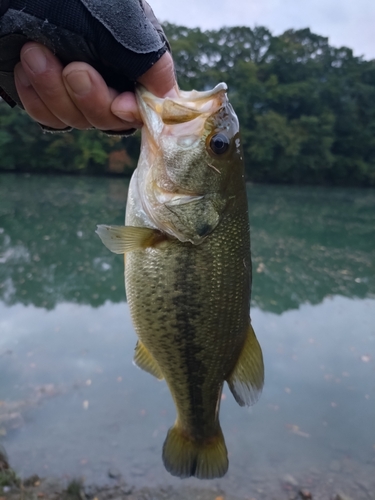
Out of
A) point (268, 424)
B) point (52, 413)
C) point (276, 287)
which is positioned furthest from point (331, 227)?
point (52, 413)

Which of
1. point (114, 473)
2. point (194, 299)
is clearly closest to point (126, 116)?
point (194, 299)

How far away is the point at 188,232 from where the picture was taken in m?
1.73

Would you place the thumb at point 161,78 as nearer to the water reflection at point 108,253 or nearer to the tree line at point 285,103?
the water reflection at point 108,253

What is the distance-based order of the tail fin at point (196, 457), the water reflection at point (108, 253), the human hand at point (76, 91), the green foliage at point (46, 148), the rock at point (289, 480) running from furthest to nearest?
the green foliage at point (46, 148) → the water reflection at point (108, 253) → the rock at point (289, 480) → the tail fin at point (196, 457) → the human hand at point (76, 91)

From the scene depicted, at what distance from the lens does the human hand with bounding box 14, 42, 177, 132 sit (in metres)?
1.51

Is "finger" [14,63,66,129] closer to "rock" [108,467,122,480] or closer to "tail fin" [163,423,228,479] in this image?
"tail fin" [163,423,228,479]

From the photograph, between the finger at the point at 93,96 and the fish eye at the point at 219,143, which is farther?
the fish eye at the point at 219,143

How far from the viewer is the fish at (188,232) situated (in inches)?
68.2

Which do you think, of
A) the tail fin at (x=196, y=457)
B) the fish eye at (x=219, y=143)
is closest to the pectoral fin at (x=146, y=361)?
the tail fin at (x=196, y=457)

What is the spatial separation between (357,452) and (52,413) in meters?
3.25

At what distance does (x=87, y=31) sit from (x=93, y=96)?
0.23 metres

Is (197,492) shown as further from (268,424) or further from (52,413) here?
(52,413)

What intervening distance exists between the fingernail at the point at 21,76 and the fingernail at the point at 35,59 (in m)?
0.12

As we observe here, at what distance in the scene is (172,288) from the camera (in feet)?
5.72
